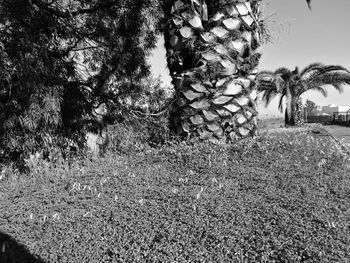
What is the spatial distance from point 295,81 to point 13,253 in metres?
21.7

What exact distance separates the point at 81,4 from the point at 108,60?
3.85 ft

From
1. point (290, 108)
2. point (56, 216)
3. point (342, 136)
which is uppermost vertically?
point (290, 108)

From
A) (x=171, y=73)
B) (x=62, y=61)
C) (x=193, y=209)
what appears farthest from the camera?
(x=62, y=61)

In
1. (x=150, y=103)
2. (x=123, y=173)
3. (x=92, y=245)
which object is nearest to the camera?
(x=92, y=245)

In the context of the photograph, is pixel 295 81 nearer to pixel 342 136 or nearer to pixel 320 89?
pixel 320 89

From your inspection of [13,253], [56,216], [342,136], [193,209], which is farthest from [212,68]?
[342,136]

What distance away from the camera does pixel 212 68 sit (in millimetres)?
6090

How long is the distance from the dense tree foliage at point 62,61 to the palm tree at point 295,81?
1496 centimetres

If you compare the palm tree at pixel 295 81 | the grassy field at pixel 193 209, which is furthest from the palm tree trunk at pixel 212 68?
the palm tree at pixel 295 81

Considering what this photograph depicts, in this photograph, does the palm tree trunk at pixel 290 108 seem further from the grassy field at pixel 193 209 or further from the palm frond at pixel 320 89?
the grassy field at pixel 193 209

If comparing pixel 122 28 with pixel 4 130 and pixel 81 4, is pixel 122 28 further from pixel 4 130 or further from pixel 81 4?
pixel 4 130

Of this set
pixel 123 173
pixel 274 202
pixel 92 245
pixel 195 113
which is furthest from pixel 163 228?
pixel 195 113

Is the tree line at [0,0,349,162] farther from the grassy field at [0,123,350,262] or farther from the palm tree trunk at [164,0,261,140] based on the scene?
the grassy field at [0,123,350,262]

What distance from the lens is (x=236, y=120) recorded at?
20.4 feet
